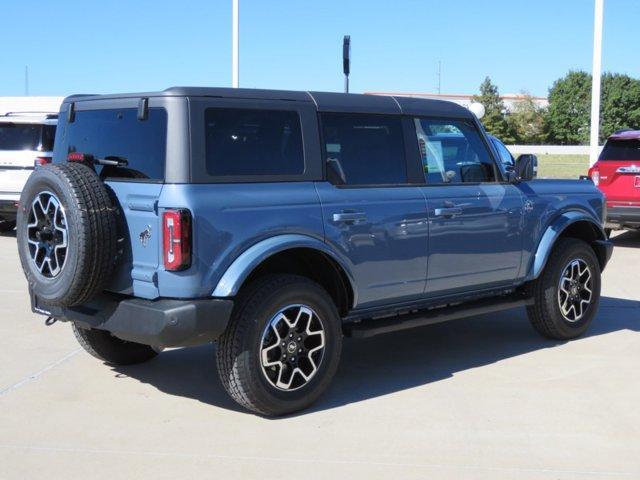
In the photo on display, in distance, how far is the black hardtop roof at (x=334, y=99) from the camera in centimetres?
494

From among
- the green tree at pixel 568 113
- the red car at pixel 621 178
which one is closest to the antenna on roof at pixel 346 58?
the red car at pixel 621 178

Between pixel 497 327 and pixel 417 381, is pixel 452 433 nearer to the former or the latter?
pixel 417 381

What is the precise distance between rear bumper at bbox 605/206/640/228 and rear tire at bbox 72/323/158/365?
27.4 feet

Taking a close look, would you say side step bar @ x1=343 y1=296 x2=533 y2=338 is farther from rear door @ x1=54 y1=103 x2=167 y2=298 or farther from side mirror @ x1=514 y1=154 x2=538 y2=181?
rear door @ x1=54 y1=103 x2=167 y2=298

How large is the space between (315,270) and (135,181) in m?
1.30

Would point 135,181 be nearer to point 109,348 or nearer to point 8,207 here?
point 109,348

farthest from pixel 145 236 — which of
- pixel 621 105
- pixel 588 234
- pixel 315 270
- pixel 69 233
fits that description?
pixel 621 105

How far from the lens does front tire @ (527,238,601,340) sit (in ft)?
22.6

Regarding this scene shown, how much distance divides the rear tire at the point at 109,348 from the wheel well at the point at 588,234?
358 cm

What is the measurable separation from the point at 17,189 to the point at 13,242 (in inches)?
35.2

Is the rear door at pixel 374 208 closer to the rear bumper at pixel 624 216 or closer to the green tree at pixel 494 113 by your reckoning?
the rear bumper at pixel 624 216

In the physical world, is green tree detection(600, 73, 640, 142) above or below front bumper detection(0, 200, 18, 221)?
above

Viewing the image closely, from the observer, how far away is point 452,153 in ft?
20.9

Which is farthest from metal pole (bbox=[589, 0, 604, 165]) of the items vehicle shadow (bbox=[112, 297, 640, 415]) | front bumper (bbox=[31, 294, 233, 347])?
front bumper (bbox=[31, 294, 233, 347])
